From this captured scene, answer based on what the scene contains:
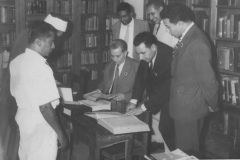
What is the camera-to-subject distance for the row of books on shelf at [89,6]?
248 inches

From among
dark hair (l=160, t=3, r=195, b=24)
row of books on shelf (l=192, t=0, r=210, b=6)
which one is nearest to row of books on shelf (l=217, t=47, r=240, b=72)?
row of books on shelf (l=192, t=0, r=210, b=6)

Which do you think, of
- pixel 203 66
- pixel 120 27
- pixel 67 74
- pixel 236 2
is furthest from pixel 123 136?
pixel 67 74

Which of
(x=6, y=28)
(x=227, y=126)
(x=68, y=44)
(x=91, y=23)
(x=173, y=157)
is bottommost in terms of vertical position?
(x=227, y=126)

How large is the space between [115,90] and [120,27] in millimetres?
1800

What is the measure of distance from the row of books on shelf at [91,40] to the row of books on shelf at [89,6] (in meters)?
0.41

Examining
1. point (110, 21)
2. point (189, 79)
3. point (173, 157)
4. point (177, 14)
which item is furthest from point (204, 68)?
point (110, 21)

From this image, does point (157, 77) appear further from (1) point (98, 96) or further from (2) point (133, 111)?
(1) point (98, 96)

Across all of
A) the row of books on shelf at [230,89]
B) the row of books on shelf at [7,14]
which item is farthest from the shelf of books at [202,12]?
the row of books on shelf at [7,14]

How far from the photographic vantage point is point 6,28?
537 centimetres

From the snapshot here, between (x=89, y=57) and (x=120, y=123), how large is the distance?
3.78 meters

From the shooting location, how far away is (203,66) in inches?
110

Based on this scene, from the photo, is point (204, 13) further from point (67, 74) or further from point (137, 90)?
point (67, 74)

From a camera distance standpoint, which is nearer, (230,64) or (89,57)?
(230,64)

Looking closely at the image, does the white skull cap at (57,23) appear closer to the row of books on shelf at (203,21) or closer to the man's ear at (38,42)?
the row of books on shelf at (203,21)
